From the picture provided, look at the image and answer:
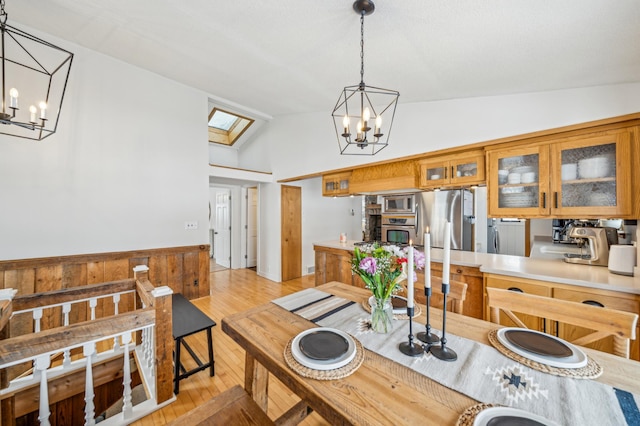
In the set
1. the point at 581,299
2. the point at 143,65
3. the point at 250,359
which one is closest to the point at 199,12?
the point at 143,65

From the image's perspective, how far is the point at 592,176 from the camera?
1.92 m

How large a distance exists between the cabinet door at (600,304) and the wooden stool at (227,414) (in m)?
2.24

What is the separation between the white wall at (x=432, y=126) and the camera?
6.14ft

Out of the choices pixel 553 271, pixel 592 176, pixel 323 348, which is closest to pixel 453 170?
pixel 592 176

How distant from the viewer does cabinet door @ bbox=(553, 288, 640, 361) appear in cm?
165

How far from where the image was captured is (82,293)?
6.41 ft

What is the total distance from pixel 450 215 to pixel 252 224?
4.11 meters

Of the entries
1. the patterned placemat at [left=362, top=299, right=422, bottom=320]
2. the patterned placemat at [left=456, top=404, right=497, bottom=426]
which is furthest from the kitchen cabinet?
the patterned placemat at [left=456, top=404, right=497, bottom=426]

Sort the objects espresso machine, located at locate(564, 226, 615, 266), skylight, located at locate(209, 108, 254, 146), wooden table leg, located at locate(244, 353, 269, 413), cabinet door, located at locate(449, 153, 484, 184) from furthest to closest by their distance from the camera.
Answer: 1. skylight, located at locate(209, 108, 254, 146)
2. cabinet door, located at locate(449, 153, 484, 184)
3. espresso machine, located at locate(564, 226, 615, 266)
4. wooden table leg, located at locate(244, 353, 269, 413)

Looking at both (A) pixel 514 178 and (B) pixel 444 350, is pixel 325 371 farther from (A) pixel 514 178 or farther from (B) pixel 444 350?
(A) pixel 514 178

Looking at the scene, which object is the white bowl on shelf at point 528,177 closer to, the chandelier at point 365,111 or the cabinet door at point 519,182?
the cabinet door at point 519,182

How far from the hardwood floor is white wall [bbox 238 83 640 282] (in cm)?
82

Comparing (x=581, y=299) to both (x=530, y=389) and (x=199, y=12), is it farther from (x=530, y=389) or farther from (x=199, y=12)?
(x=199, y=12)

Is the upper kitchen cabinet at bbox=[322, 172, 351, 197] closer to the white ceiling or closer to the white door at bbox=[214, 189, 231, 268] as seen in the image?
the white ceiling
